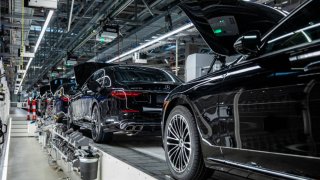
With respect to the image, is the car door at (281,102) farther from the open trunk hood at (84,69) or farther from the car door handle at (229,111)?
the open trunk hood at (84,69)

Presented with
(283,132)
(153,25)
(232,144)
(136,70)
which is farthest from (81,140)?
(153,25)

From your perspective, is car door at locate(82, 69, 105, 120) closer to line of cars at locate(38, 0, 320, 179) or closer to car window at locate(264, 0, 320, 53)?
line of cars at locate(38, 0, 320, 179)

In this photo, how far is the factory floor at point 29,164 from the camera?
834 cm

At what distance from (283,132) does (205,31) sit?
142 cm

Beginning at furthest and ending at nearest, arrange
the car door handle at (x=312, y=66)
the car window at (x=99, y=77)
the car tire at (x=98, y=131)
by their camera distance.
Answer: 1. the car window at (x=99, y=77)
2. the car tire at (x=98, y=131)
3. the car door handle at (x=312, y=66)

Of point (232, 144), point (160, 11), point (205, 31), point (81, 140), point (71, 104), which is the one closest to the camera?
point (232, 144)

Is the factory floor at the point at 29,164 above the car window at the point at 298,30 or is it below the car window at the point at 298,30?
below

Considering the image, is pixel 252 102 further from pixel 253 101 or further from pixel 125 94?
pixel 125 94

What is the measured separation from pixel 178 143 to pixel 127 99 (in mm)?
1921

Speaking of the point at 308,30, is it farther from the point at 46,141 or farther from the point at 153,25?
the point at 46,141

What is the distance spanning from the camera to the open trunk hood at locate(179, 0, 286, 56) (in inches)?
118

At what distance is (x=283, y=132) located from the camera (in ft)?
6.30

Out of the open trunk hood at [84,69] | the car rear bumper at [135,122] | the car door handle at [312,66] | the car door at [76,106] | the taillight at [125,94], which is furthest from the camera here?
the open trunk hood at [84,69]

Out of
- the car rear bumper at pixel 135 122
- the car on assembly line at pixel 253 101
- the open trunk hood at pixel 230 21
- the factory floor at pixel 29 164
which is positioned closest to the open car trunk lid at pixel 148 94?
the car rear bumper at pixel 135 122
